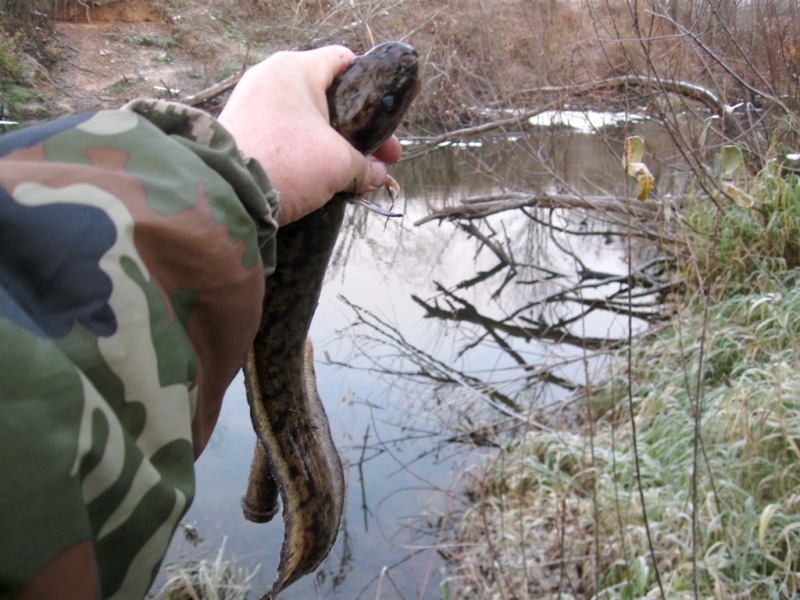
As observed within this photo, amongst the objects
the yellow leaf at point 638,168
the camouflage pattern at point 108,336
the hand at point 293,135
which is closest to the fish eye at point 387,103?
the hand at point 293,135

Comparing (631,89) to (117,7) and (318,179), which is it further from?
(117,7)

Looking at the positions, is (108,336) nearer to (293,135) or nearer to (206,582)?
(293,135)

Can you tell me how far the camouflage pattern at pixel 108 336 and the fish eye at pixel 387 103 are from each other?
2.40ft

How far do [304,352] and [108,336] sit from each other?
3.50ft

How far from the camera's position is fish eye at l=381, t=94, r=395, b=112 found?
1.54 metres

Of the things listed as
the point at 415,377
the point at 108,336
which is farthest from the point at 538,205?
the point at 108,336

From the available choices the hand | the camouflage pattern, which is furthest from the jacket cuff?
the hand

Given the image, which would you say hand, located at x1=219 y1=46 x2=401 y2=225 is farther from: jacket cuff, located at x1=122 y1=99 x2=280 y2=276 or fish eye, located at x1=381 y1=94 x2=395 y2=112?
jacket cuff, located at x1=122 y1=99 x2=280 y2=276

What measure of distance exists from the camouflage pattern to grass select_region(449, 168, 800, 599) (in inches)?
57.3

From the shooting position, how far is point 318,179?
50.6 inches

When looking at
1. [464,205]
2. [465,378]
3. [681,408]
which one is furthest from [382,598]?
[464,205]

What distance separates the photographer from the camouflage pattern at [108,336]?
58cm

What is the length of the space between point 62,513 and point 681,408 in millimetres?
3910

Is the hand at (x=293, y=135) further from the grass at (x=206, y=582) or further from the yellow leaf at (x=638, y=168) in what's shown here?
the grass at (x=206, y=582)
